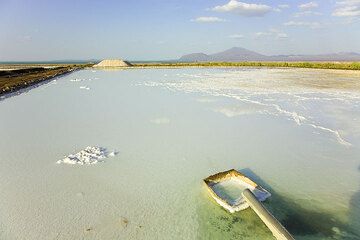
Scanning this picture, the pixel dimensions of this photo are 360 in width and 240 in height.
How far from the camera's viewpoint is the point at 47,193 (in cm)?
620

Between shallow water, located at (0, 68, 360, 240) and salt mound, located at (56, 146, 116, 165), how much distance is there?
0.93 feet

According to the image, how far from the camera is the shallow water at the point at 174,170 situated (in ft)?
16.7

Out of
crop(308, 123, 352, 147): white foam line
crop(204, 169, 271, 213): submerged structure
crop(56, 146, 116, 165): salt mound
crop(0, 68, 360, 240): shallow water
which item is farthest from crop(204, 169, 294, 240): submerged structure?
crop(308, 123, 352, 147): white foam line

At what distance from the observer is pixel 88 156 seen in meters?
8.04

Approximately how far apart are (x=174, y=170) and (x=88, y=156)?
91.5 inches

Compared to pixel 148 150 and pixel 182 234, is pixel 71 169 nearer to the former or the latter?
pixel 148 150

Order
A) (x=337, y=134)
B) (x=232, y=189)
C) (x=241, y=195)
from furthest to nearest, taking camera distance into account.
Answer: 1. (x=337, y=134)
2. (x=232, y=189)
3. (x=241, y=195)

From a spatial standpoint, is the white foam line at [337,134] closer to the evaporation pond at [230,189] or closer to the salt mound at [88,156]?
the evaporation pond at [230,189]

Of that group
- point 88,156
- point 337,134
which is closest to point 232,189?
point 88,156

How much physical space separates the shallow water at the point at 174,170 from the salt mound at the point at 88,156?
11.1 inches

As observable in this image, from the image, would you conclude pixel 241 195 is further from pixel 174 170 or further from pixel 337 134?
pixel 337 134

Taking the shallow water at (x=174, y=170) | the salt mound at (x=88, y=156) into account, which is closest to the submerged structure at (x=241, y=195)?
the shallow water at (x=174, y=170)

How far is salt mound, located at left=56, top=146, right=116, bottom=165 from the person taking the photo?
772cm

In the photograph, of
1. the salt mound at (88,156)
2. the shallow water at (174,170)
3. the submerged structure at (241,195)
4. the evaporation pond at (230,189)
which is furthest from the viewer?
the salt mound at (88,156)
